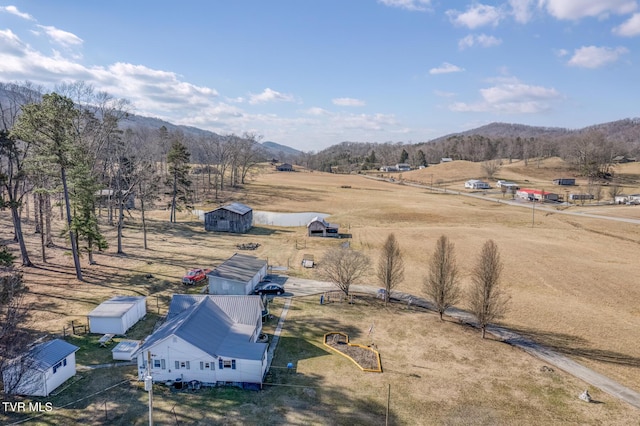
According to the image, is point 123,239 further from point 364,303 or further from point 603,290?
point 603,290

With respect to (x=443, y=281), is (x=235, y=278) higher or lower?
lower

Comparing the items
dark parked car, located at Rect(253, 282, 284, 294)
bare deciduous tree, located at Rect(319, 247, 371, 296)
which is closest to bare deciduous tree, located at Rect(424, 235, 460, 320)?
bare deciduous tree, located at Rect(319, 247, 371, 296)

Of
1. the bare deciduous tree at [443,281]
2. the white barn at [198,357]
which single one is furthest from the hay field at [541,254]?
the white barn at [198,357]

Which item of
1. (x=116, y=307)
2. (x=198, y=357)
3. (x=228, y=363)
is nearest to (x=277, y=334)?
(x=228, y=363)

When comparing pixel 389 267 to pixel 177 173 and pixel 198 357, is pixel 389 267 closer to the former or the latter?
pixel 198 357

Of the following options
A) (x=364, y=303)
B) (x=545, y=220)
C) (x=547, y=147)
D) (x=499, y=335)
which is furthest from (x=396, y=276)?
(x=547, y=147)
